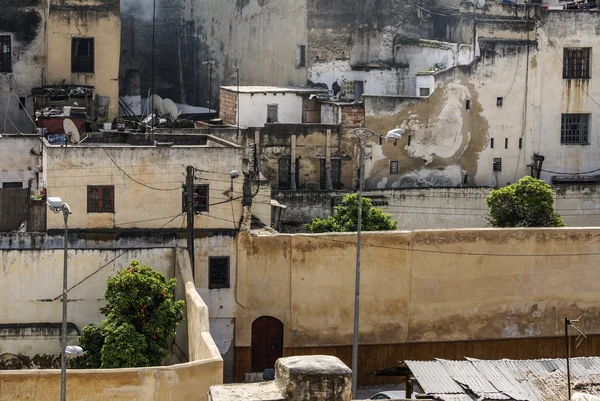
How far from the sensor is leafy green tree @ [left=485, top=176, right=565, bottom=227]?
4662 cm

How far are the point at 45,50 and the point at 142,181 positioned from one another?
489 inches

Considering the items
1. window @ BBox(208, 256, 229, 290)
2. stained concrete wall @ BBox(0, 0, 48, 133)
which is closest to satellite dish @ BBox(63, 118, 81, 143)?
window @ BBox(208, 256, 229, 290)

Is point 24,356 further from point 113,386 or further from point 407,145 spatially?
point 407,145

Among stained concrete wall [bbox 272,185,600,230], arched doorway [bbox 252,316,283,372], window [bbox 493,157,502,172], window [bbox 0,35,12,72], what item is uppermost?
window [bbox 0,35,12,72]

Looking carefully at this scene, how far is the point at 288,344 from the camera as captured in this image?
41219 mm

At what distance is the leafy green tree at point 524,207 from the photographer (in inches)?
1836

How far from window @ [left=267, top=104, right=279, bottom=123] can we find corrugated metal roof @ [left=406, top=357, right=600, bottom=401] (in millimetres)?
20523

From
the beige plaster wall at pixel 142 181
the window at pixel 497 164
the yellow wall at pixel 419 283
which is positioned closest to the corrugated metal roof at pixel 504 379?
the yellow wall at pixel 419 283

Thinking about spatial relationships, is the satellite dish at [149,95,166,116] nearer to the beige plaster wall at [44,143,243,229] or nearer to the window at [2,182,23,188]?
the window at [2,182,23,188]

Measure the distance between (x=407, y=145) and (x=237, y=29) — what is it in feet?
33.5

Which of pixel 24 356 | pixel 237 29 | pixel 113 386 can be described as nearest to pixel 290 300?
pixel 24 356

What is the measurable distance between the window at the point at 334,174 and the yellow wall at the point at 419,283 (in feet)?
38.2

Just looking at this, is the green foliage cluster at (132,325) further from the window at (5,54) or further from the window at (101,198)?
the window at (5,54)

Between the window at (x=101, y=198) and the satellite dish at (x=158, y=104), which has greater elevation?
the satellite dish at (x=158, y=104)
